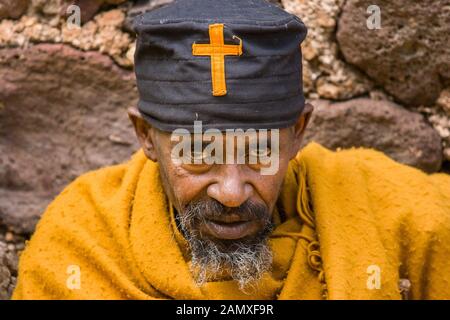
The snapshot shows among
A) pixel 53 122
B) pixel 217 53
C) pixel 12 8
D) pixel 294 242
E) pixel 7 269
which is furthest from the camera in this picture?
pixel 53 122

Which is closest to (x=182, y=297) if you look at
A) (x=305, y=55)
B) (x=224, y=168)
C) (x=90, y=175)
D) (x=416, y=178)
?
(x=224, y=168)

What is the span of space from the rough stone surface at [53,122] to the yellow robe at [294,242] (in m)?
0.56

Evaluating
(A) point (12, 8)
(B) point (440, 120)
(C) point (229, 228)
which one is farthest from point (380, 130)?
(A) point (12, 8)

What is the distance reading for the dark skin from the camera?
7.63 feet

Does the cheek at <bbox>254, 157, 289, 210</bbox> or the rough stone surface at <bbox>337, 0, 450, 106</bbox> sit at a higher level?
the rough stone surface at <bbox>337, 0, 450, 106</bbox>

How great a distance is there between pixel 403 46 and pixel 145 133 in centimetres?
109

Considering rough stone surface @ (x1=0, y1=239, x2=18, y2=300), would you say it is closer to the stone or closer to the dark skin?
the dark skin

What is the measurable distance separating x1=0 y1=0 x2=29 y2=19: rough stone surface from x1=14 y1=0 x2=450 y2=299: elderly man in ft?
2.76

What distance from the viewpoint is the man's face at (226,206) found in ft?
7.70

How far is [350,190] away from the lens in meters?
2.63

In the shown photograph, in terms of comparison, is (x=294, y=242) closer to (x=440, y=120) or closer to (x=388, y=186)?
(x=388, y=186)

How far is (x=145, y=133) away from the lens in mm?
2584

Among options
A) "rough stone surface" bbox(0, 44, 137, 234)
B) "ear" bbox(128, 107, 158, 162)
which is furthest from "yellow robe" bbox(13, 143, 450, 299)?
"rough stone surface" bbox(0, 44, 137, 234)
